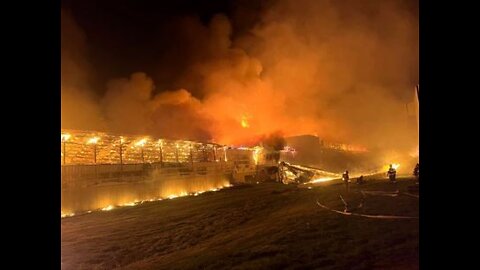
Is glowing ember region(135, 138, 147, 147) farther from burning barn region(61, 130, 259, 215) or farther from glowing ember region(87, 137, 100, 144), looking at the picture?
glowing ember region(87, 137, 100, 144)

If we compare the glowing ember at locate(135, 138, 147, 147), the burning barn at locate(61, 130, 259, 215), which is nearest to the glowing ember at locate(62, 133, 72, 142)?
the burning barn at locate(61, 130, 259, 215)

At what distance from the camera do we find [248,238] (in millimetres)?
8500

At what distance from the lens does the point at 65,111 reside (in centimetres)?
2628

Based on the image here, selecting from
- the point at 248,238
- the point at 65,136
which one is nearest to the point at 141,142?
Result: the point at 65,136

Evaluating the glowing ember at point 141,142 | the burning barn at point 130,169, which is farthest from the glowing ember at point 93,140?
the glowing ember at point 141,142

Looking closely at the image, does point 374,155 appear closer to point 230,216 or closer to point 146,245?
point 230,216

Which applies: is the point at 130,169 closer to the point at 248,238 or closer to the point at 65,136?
the point at 65,136

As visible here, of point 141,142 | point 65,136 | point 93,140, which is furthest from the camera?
point 141,142

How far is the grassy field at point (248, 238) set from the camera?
6348mm
